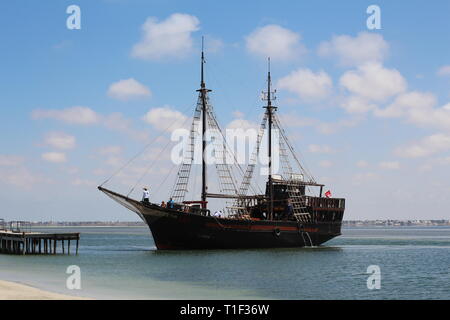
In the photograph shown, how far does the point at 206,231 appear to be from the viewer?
5803cm

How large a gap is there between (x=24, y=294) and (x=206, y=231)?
3172cm

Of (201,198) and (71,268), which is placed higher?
(201,198)

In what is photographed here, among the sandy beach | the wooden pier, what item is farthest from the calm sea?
the wooden pier

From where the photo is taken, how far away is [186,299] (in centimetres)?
2922

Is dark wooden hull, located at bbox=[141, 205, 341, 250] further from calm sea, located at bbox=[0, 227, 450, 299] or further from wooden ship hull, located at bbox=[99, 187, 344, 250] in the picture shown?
calm sea, located at bbox=[0, 227, 450, 299]

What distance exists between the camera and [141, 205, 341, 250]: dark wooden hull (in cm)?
5722

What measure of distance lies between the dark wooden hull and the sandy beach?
2616 centimetres

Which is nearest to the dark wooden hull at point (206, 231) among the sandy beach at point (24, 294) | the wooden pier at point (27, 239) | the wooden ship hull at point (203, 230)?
the wooden ship hull at point (203, 230)

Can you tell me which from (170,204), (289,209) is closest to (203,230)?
→ (170,204)
